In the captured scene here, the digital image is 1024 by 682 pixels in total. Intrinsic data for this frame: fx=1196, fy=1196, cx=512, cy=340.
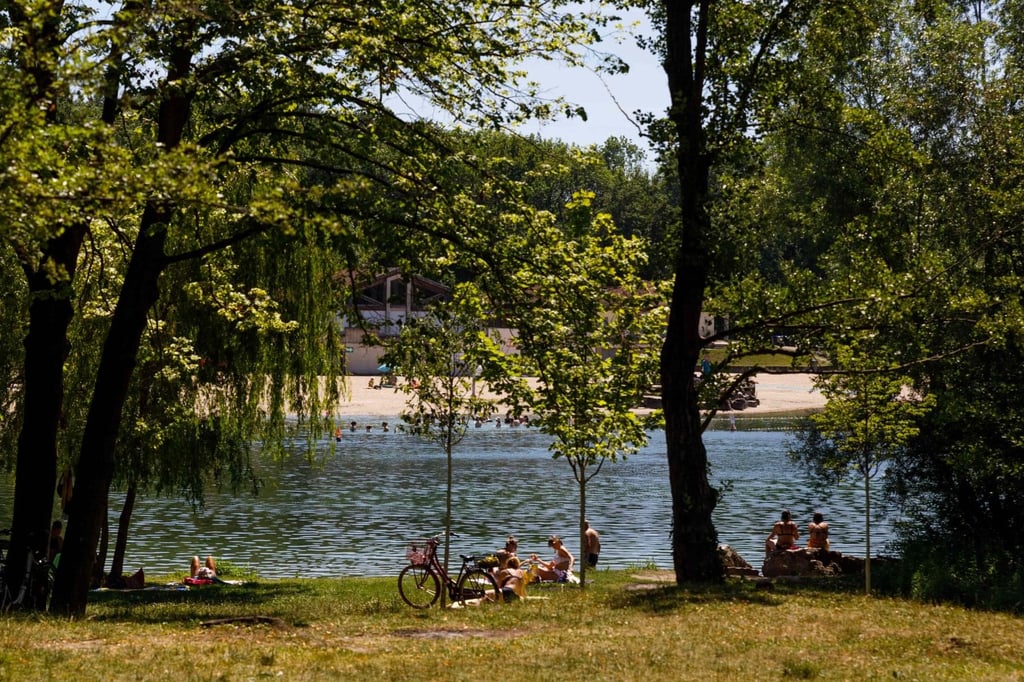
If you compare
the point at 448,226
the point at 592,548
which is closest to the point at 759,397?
the point at 592,548

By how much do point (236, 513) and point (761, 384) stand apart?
64183mm

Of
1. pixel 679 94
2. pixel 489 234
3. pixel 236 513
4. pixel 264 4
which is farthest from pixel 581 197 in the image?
pixel 236 513

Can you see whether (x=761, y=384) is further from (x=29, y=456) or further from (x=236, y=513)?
(x=29, y=456)

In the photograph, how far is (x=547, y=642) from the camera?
453 inches

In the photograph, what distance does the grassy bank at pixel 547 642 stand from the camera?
390 inches

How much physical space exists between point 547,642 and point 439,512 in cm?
2712

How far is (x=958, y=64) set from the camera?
83.8ft

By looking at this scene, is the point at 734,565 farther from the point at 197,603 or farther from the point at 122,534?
the point at 122,534

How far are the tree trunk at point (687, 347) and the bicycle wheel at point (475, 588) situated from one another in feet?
9.39

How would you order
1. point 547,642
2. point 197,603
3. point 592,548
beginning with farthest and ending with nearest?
point 592,548 < point 197,603 < point 547,642

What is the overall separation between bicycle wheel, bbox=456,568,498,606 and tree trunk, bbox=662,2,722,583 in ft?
9.39

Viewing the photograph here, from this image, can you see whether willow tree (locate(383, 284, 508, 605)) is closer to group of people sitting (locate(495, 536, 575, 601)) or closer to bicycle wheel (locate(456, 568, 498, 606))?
bicycle wheel (locate(456, 568, 498, 606))

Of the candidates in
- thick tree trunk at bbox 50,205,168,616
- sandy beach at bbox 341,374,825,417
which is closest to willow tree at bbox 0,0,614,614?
thick tree trunk at bbox 50,205,168,616

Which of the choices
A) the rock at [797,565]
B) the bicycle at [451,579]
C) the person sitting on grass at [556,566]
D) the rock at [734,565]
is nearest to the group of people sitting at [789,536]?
the rock at [797,565]
